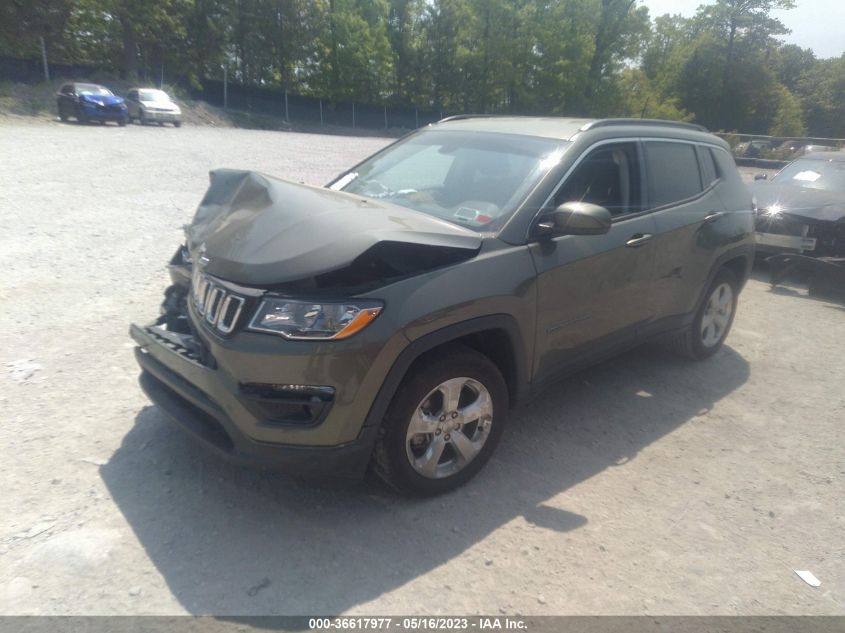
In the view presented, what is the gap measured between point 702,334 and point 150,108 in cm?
3152

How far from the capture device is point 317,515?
3361 millimetres

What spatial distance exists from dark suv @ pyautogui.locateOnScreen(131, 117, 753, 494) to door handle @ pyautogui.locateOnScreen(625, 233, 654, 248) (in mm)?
13

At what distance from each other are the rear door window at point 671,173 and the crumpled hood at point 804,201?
4009 millimetres

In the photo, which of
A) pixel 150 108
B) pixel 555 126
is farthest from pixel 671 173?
pixel 150 108

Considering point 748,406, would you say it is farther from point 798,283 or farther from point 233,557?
point 798,283

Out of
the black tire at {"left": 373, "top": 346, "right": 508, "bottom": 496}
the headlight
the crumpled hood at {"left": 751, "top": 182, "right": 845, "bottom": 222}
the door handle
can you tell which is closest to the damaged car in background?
the crumpled hood at {"left": 751, "top": 182, "right": 845, "bottom": 222}

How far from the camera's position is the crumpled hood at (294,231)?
308cm

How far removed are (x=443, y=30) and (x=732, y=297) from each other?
54380mm

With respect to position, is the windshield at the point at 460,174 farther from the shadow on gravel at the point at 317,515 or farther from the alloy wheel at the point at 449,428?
the shadow on gravel at the point at 317,515

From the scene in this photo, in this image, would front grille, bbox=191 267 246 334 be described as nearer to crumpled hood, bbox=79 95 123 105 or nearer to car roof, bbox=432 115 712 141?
car roof, bbox=432 115 712 141

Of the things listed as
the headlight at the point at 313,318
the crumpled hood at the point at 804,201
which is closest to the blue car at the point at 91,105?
the crumpled hood at the point at 804,201

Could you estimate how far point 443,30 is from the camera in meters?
55.2

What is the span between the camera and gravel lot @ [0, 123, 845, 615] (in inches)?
114

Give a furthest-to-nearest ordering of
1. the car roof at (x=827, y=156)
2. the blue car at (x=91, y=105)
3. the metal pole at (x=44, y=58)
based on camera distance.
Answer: the metal pole at (x=44, y=58)
the blue car at (x=91, y=105)
the car roof at (x=827, y=156)
